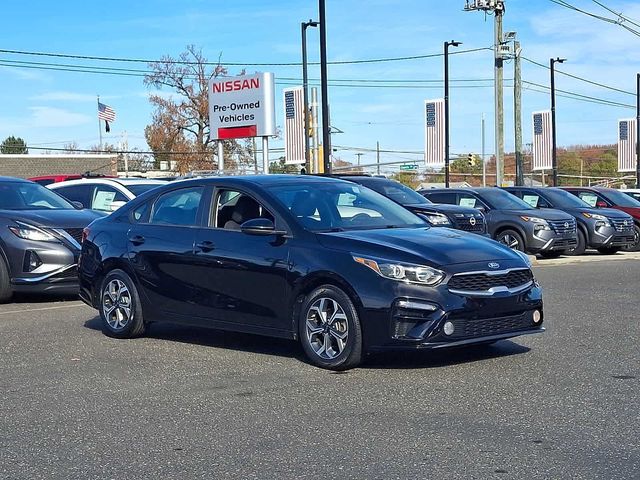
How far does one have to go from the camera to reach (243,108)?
3478 centimetres

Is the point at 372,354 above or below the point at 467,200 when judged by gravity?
below

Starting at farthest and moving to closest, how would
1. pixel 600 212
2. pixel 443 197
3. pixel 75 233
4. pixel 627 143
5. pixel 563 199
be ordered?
pixel 627 143 < pixel 563 199 < pixel 600 212 < pixel 443 197 < pixel 75 233

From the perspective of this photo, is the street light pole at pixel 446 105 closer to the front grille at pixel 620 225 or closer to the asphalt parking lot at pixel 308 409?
the front grille at pixel 620 225

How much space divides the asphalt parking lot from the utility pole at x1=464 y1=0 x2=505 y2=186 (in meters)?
25.2

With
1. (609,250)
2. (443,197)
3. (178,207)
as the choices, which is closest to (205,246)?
(178,207)

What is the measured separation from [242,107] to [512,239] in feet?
57.1

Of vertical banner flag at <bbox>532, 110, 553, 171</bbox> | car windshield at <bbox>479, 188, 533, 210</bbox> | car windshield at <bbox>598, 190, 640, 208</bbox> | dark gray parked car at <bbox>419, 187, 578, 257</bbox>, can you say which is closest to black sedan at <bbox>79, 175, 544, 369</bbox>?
dark gray parked car at <bbox>419, 187, 578, 257</bbox>

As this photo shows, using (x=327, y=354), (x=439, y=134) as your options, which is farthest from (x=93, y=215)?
(x=439, y=134)

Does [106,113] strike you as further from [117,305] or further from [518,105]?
[117,305]

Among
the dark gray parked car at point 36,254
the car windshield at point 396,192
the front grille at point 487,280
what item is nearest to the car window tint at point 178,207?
the front grille at point 487,280

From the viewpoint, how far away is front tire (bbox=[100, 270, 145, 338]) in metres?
9.24

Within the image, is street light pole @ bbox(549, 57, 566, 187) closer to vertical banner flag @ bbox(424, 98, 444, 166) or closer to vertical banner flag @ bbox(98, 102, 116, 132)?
vertical banner flag @ bbox(424, 98, 444, 166)

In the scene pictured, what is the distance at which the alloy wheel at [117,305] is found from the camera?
9320 millimetres

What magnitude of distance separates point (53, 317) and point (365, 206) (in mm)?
4338
